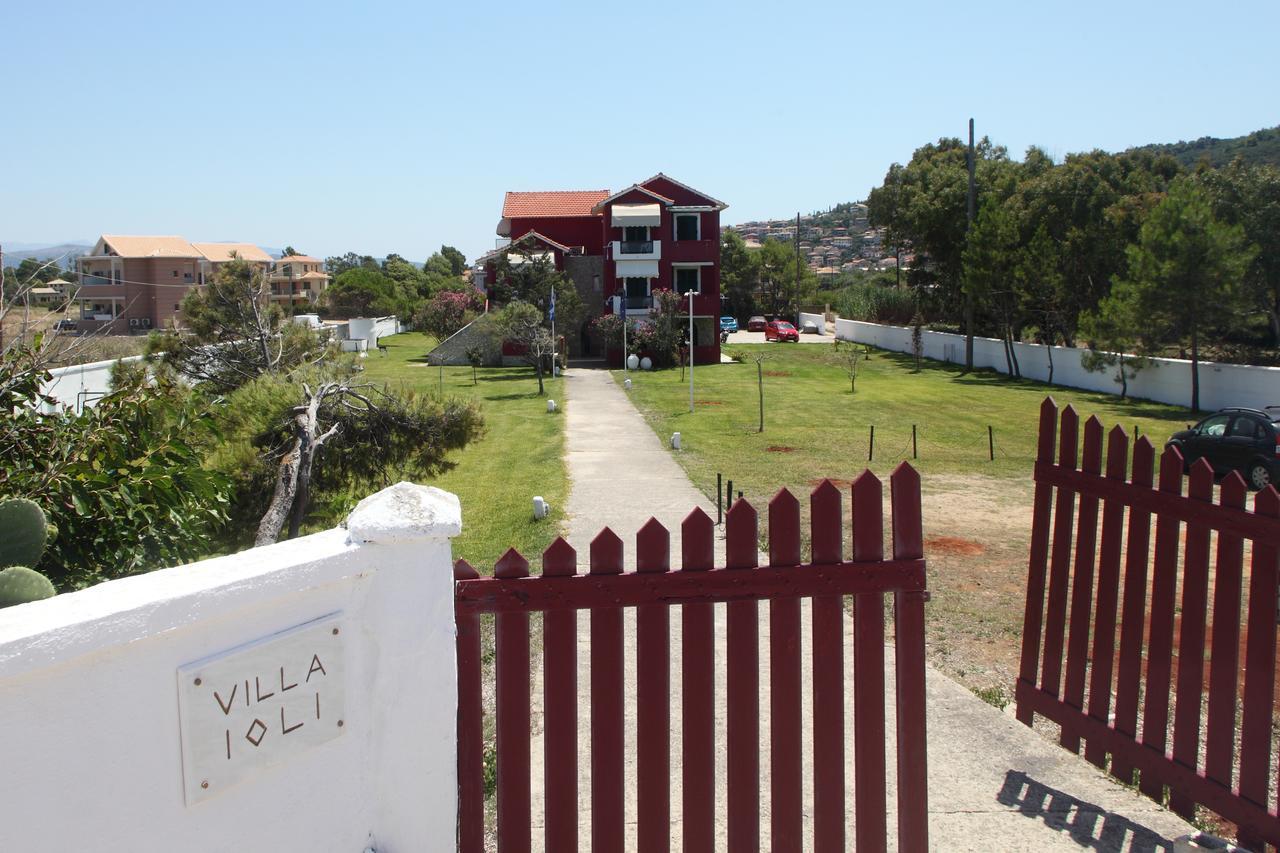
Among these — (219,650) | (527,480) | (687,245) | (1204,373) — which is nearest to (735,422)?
(527,480)

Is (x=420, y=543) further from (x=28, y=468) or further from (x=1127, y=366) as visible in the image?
(x=1127, y=366)

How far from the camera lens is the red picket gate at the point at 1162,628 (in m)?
4.80

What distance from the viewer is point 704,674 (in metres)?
3.78

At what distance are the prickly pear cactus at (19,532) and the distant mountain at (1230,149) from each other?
238 ft

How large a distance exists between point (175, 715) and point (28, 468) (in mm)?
3902

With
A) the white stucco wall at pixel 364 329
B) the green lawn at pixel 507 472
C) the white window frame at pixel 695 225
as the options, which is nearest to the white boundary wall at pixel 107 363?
the white stucco wall at pixel 364 329

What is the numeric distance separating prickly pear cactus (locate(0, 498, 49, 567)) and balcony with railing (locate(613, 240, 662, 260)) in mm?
44153

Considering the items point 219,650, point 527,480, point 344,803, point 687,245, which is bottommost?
point 527,480

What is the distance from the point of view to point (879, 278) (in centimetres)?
7975

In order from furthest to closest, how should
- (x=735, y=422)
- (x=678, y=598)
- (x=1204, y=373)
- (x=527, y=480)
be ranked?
1. (x=1204, y=373)
2. (x=735, y=422)
3. (x=527, y=480)
4. (x=678, y=598)

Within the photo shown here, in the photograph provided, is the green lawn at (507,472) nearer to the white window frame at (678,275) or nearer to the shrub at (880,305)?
the white window frame at (678,275)

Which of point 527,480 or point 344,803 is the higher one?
point 344,803

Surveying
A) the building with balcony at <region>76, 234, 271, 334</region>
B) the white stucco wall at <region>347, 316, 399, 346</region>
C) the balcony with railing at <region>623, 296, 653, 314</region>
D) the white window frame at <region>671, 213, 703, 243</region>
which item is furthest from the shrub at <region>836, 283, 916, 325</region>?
the building with balcony at <region>76, 234, 271, 334</region>

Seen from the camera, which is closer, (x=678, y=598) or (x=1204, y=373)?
(x=678, y=598)
